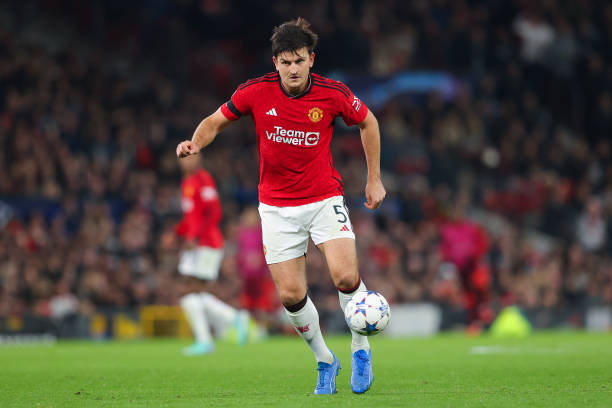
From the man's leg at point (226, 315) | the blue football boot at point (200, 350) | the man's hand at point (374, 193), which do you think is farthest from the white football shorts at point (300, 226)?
the man's leg at point (226, 315)

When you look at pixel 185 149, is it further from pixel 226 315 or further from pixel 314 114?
pixel 226 315

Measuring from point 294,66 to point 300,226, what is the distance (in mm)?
1063

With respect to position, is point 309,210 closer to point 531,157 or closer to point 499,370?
point 499,370

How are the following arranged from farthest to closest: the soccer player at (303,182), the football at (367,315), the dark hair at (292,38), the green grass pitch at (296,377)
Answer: the soccer player at (303,182), the dark hair at (292,38), the football at (367,315), the green grass pitch at (296,377)

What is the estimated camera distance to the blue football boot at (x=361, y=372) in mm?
6211

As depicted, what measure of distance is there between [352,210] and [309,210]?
42.4 ft

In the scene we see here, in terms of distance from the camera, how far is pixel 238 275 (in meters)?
16.9

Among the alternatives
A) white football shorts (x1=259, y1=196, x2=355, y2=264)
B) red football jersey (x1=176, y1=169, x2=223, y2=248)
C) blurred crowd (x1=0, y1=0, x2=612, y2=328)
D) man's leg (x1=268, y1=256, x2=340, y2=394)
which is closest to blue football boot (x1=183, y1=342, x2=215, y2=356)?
red football jersey (x1=176, y1=169, x2=223, y2=248)

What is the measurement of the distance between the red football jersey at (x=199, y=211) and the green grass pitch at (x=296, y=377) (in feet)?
4.57

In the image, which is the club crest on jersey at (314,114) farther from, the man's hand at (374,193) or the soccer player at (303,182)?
the man's hand at (374,193)

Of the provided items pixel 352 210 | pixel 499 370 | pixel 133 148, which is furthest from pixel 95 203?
pixel 499 370

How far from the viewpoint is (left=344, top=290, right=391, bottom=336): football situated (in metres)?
6.05

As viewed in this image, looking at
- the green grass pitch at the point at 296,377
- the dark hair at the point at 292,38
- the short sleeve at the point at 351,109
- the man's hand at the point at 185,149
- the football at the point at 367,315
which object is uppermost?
the dark hair at the point at 292,38

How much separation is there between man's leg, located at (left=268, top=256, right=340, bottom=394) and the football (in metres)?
0.40
